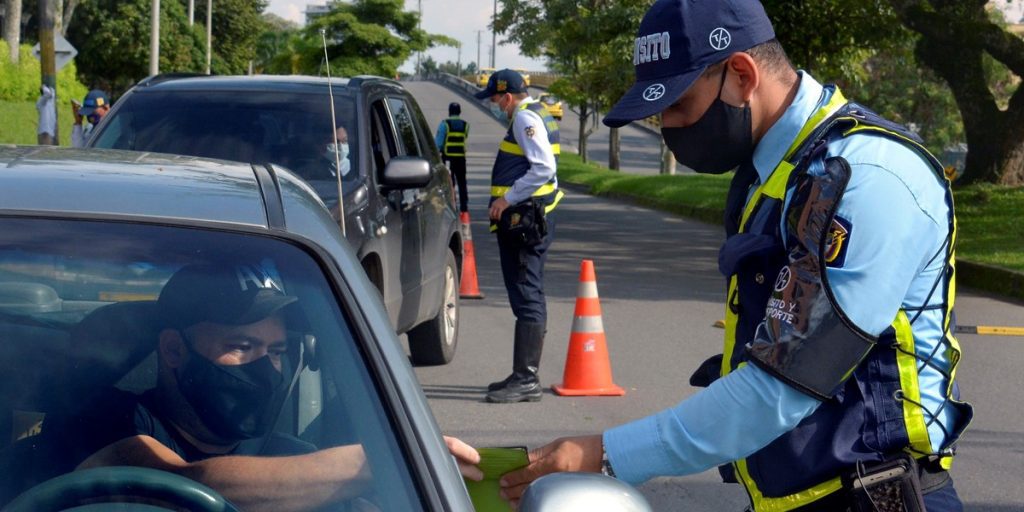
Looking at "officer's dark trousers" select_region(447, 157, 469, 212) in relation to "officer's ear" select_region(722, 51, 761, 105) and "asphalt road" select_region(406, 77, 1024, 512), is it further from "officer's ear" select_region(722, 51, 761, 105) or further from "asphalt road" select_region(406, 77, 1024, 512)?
"officer's ear" select_region(722, 51, 761, 105)

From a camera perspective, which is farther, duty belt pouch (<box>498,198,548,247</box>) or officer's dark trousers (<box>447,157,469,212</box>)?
officer's dark trousers (<box>447,157,469,212</box>)

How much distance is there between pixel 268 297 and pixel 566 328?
8.14m

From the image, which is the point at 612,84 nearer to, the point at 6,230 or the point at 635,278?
the point at 635,278

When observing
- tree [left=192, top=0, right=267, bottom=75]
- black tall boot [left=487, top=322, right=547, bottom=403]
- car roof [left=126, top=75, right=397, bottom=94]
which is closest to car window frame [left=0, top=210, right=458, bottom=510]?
black tall boot [left=487, top=322, right=547, bottom=403]

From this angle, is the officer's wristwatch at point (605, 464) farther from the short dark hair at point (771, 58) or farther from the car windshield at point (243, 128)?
the car windshield at point (243, 128)

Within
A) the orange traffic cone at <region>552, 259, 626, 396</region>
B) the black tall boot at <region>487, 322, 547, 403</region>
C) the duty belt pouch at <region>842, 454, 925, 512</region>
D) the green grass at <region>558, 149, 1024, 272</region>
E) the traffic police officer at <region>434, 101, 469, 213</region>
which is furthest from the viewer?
Result: the traffic police officer at <region>434, 101, 469, 213</region>

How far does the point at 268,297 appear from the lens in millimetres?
2318

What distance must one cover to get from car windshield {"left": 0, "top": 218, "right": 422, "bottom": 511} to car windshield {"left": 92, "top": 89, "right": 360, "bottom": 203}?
16.1ft

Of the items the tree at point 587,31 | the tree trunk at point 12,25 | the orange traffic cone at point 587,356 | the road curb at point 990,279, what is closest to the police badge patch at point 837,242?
the orange traffic cone at point 587,356

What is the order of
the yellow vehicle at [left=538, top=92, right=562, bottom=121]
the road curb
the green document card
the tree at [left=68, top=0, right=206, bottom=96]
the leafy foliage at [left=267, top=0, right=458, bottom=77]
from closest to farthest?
the green document card < the leafy foliage at [left=267, top=0, right=458, bottom=77] < the road curb < the yellow vehicle at [left=538, top=92, right=562, bottom=121] < the tree at [left=68, top=0, right=206, bottom=96]

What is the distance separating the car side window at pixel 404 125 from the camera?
8.13m

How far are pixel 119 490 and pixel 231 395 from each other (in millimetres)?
271

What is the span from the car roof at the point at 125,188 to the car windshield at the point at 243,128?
445 centimetres

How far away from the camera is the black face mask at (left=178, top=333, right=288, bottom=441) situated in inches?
87.8
